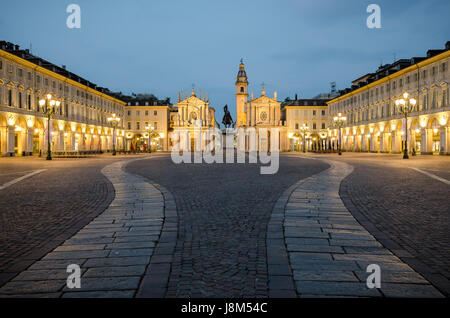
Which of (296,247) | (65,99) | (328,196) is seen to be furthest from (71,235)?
(65,99)

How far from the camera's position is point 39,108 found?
4703 cm

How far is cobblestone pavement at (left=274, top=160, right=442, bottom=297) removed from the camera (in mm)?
3672

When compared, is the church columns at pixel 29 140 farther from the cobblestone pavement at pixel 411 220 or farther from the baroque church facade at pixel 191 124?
the baroque church facade at pixel 191 124

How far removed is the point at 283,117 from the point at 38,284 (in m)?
98.5

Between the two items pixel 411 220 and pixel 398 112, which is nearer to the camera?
pixel 411 220

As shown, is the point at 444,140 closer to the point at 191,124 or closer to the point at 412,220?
the point at 412,220

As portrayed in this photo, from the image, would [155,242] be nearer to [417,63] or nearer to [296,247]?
[296,247]

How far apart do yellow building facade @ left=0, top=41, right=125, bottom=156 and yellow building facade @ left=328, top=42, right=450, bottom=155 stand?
4145cm

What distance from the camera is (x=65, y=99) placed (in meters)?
55.8

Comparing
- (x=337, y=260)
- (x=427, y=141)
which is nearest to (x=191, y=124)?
(x=427, y=141)

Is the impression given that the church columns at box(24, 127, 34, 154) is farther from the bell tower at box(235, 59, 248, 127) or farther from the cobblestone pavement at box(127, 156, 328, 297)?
the bell tower at box(235, 59, 248, 127)

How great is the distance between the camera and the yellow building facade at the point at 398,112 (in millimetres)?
42375

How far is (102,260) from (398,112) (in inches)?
2177

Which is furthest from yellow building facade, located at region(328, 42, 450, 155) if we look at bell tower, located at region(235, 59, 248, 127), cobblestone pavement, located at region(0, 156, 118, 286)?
cobblestone pavement, located at region(0, 156, 118, 286)
